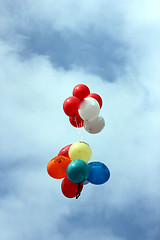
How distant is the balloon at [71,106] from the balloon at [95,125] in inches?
25.3

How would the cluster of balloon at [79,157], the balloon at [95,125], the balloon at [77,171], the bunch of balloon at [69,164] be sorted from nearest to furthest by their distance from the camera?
the balloon at [77,171] → the cluster of balloon at [79,157] → the bunch of balloon at [69,164] → the balloon at [95,125]

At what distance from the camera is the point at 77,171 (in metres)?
8.92

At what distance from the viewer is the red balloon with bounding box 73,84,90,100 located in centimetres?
1030

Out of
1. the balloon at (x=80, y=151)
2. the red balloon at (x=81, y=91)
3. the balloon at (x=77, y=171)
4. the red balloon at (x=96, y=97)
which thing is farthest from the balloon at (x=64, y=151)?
the red balloon at (x=96, y=97)

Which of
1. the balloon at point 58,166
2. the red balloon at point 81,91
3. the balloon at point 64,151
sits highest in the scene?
the red balloon at point 81,91

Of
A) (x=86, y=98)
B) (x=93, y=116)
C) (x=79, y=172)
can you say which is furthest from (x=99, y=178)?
(x=86, y=98)

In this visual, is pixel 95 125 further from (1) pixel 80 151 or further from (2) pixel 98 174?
(2) pixel 98 174

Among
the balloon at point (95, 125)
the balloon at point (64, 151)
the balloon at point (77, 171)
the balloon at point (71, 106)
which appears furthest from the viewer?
→ the balloon at point (95, 125)

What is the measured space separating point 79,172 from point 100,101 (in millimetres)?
3029

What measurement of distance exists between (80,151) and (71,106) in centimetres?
163

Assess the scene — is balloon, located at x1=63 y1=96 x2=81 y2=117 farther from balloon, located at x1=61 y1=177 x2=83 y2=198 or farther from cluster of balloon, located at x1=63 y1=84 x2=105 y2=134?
balloon, located at x1=61 y1=177 x2=83 y2=198

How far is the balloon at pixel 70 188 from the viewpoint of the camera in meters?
9.51

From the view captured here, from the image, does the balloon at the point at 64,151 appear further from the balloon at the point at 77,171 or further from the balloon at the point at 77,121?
the balloon at the point at 77,171

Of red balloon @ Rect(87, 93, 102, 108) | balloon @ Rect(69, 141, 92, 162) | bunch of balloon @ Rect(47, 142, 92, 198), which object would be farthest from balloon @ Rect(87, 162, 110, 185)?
red balloon @ Rect(87, 93, 102, 108)
